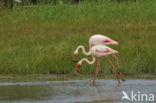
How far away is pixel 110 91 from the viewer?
10.1 meters

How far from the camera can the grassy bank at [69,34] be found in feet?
41.2

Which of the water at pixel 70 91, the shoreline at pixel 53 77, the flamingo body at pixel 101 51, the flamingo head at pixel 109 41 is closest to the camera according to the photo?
the water at pixel 70 91

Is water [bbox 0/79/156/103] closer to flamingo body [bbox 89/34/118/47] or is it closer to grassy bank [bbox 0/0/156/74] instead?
flamingo body [bbox 89/34/118/47]

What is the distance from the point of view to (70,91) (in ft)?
33.2

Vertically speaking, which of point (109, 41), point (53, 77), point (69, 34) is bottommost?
point (53, 77)

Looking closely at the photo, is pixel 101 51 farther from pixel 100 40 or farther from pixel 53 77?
pixel 53 77

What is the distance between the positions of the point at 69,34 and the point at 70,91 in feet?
17.6

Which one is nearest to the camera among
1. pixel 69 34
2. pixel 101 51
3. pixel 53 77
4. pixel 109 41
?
pixel 101 51

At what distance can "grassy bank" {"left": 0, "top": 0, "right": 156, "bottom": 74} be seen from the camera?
12547mm

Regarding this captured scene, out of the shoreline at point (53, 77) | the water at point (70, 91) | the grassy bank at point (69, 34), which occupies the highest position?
the grassy bank at point (69, 34)

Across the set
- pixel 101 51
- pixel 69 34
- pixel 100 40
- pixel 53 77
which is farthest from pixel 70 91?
pixel 69 34

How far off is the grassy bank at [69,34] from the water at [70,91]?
1.25 metres

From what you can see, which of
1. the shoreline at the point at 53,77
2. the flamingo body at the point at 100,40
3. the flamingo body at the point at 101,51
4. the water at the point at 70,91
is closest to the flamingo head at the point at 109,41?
the flamingo body at the point at 100,40

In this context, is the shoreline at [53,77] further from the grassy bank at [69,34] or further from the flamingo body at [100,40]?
the flamingo body at [100,40]
